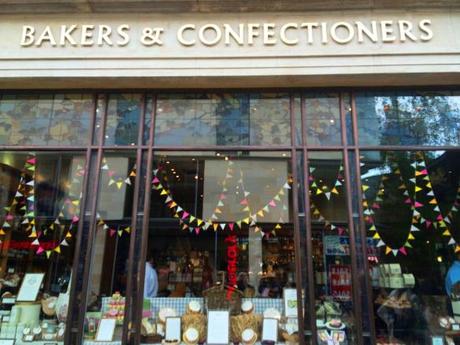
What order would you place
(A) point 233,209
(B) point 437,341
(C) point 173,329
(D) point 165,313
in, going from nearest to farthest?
(B) point 437,341, (C) point 173,329, (D) point 165,313, (A) point 233,209

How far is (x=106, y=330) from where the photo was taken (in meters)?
5.91

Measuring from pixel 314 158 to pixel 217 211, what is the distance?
1941 mm

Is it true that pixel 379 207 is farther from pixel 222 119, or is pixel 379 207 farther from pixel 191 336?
pixel 191 336

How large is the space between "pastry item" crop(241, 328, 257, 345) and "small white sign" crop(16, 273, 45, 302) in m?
3.40

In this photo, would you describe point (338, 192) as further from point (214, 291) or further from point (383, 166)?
point (214, 291)

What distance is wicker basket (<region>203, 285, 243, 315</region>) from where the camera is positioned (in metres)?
6.32

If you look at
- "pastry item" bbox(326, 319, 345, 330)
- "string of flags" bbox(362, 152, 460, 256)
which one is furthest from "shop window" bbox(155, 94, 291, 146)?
"pastry item" bbox(326, 319, 345, 330)

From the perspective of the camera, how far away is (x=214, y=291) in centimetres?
665

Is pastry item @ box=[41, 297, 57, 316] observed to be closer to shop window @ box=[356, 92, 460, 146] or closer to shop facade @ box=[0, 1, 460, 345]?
shop facade @ box=[0, 1, 460, 345]

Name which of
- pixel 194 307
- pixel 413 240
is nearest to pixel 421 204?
pixel 413 240

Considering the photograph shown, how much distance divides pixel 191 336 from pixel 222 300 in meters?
0.74

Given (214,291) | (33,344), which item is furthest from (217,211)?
(33,344)

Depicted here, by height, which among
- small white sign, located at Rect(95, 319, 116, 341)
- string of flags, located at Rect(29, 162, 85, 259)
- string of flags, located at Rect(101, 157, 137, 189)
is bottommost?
small white sign, located at Rect(95, 319, 116, 341)

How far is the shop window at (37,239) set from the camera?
20.6ft
